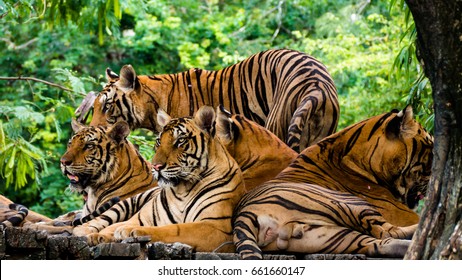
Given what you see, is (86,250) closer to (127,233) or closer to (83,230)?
(127,233)

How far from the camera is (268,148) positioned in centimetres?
814

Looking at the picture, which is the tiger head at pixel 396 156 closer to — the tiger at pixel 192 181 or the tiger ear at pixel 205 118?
the tiger at pixel 192 181

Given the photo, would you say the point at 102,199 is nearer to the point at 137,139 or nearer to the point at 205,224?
the point at 205,224

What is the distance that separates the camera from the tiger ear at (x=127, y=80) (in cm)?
1001

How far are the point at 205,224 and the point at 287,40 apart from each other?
18273 mm

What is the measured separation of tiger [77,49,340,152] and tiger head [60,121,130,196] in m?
1.51

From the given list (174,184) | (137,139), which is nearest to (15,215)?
(174,184)

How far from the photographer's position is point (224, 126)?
8.00 meters

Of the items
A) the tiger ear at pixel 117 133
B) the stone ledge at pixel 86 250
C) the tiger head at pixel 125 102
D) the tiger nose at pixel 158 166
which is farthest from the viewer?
the tiger head at pixel 125 102

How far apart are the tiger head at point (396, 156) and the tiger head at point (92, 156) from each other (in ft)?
5.97

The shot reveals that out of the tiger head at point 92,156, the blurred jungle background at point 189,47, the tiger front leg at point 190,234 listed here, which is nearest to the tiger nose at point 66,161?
the tiger head at point 92,156

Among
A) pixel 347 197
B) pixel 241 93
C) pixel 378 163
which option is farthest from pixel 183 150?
pixel 241 93

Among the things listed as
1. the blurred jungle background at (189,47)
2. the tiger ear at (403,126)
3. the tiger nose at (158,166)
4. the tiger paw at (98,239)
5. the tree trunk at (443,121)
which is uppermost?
the tree trunk at (443,121)
